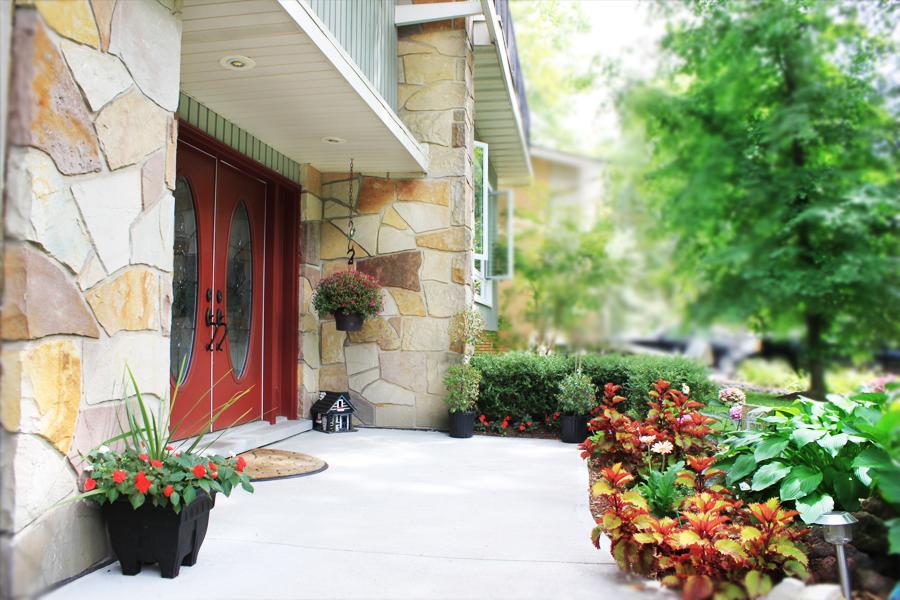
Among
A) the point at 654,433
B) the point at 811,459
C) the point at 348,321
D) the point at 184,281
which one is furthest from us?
the point at 348,321

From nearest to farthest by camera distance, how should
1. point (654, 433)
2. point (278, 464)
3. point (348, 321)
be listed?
point (654, 433) → point (278, 464) → point (348, 321)

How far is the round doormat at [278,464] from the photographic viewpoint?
12.9 ft

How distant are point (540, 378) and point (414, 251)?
5.46 feet

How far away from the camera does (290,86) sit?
405cm

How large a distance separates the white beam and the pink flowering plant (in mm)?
2554

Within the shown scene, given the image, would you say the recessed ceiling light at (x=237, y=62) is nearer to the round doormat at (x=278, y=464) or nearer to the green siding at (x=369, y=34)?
the green siding at (x=369, y=34)

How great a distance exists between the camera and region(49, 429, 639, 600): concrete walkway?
2275mm

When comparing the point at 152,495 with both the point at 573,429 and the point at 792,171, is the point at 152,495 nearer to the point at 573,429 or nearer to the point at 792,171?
the point at 573,429

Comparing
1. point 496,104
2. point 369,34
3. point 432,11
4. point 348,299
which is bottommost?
point 348,299

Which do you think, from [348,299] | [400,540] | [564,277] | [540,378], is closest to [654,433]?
[400,540]

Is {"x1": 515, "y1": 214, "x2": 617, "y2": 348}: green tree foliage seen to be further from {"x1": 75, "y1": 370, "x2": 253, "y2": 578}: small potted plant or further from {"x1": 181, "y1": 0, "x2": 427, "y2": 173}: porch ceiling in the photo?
{"x1": 75, "y1": 370, "x2": 253, "y2": 578}: small potted plant

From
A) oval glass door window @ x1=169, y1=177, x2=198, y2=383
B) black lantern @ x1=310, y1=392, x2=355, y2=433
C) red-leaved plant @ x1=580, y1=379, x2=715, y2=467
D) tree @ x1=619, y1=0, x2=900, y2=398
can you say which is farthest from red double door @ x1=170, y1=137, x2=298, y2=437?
tree @ x1=619, y1=0, x2=900, y2=398

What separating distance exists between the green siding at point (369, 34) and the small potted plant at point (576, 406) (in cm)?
311

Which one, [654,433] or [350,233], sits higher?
[350,233]
